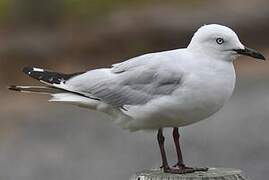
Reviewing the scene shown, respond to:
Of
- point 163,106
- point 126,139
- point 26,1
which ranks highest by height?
point 26,1

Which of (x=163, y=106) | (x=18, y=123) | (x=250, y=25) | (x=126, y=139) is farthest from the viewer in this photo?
(x=250, y=25)

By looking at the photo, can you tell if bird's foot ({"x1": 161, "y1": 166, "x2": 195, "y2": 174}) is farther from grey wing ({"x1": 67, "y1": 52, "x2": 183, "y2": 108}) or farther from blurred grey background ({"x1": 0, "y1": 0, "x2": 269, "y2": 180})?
blurred grey background ({"x1": 0, "y1": 0, "x2": 269, "y2": 180})

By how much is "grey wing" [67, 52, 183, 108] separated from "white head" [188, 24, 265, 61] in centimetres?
16

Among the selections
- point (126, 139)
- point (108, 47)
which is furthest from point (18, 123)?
point (108, 47)

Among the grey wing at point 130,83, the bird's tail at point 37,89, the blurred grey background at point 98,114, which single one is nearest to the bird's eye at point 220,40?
the grey wing at point 130,83

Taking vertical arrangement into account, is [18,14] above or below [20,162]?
above

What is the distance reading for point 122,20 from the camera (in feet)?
47.5

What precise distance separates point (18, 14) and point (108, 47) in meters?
1.52

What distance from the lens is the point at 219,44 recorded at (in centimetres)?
380

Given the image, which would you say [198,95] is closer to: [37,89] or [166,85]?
[166,85]

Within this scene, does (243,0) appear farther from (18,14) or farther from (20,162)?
(20,162)

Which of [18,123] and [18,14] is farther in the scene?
[18,14]

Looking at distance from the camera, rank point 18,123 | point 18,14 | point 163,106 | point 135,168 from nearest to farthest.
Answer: point 163,106 → point 135,168 → point 18,123 → point 18,14

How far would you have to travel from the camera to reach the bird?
3.78 metres
